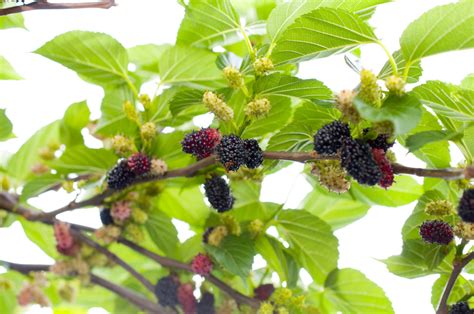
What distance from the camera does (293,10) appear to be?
542mm

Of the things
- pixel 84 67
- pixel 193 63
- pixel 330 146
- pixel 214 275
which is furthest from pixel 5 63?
pixel 330 146

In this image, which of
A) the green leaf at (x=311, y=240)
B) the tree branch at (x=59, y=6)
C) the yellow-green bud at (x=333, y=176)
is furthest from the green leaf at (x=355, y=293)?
the tree branch at (x=59, y=6)

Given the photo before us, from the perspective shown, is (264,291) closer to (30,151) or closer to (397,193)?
(397,193)

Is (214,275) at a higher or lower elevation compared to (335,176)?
lower

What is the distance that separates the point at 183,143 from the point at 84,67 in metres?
0.19

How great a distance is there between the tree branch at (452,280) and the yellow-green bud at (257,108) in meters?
0.22

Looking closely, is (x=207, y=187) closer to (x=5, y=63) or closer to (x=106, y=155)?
(x=106, y=155)

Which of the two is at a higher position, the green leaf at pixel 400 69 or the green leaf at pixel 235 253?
the green leaf at pixel 400 69

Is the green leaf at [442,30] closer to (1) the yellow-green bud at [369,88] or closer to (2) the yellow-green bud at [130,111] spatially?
(1) the yellow-green bud at [369,88]

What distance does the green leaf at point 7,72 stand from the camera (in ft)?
2.39

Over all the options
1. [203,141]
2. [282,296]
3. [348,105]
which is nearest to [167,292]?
[282,296]

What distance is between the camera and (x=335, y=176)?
0.48 m

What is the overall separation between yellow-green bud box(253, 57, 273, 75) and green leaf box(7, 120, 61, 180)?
14.5 inches

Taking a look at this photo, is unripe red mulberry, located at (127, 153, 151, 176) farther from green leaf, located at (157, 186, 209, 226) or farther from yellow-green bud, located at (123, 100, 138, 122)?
green leaf, located at (157, 186, 209, 226)
